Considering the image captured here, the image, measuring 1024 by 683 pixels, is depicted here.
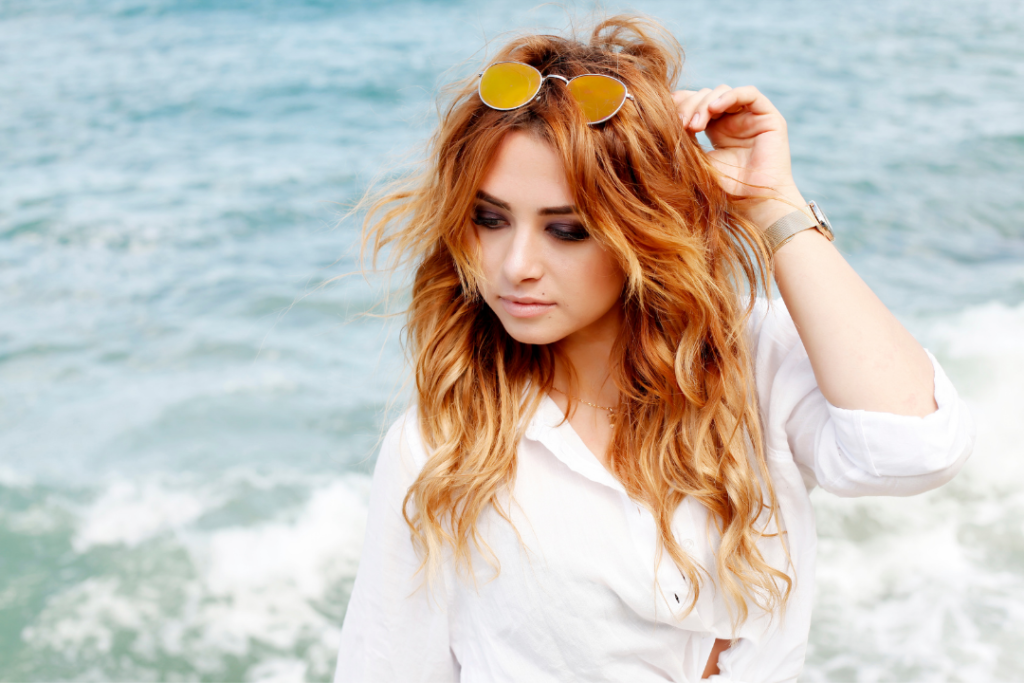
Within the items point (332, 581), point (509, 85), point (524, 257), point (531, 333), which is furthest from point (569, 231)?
point (332, 581)

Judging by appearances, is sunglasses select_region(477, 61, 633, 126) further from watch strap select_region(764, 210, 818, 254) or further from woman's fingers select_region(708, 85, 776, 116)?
watch strap select_region(764, 210, 818, 254)

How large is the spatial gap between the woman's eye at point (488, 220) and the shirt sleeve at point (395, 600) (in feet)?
1.80

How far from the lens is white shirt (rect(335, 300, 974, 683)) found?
1987mm

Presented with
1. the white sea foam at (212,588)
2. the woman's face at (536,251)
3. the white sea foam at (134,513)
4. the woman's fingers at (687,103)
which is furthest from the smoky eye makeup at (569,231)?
the white sea foam at (134,513)

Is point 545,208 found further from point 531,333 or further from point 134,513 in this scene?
point 134,513

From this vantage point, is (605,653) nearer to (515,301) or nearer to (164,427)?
(515,301)

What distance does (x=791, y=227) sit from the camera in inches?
77.1

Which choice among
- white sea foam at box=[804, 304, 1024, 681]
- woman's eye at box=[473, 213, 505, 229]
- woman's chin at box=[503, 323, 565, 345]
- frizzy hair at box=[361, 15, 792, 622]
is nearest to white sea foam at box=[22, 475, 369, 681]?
white sea foam at box=[804, 304, 1024, 681]

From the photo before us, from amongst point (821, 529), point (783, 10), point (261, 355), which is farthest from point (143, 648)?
point (783, 10)

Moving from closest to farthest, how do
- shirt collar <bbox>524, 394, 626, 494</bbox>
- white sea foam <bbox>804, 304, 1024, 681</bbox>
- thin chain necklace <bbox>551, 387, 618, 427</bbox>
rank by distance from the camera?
1. shirt collar <bbox>524, 394, 626, 494</bbox>
2. thin chain necklace <bbox>551, 387, 618, 427</bbox>
3. white sea foam <bbox>804, 304, 1024, 681</bbox>

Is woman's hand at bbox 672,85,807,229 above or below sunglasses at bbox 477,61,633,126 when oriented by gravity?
below

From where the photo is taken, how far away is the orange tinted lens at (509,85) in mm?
1907

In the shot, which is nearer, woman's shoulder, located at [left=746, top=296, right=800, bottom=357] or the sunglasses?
the sunglasses

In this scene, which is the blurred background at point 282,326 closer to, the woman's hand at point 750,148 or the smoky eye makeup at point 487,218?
the woman's hand at point 750,148
